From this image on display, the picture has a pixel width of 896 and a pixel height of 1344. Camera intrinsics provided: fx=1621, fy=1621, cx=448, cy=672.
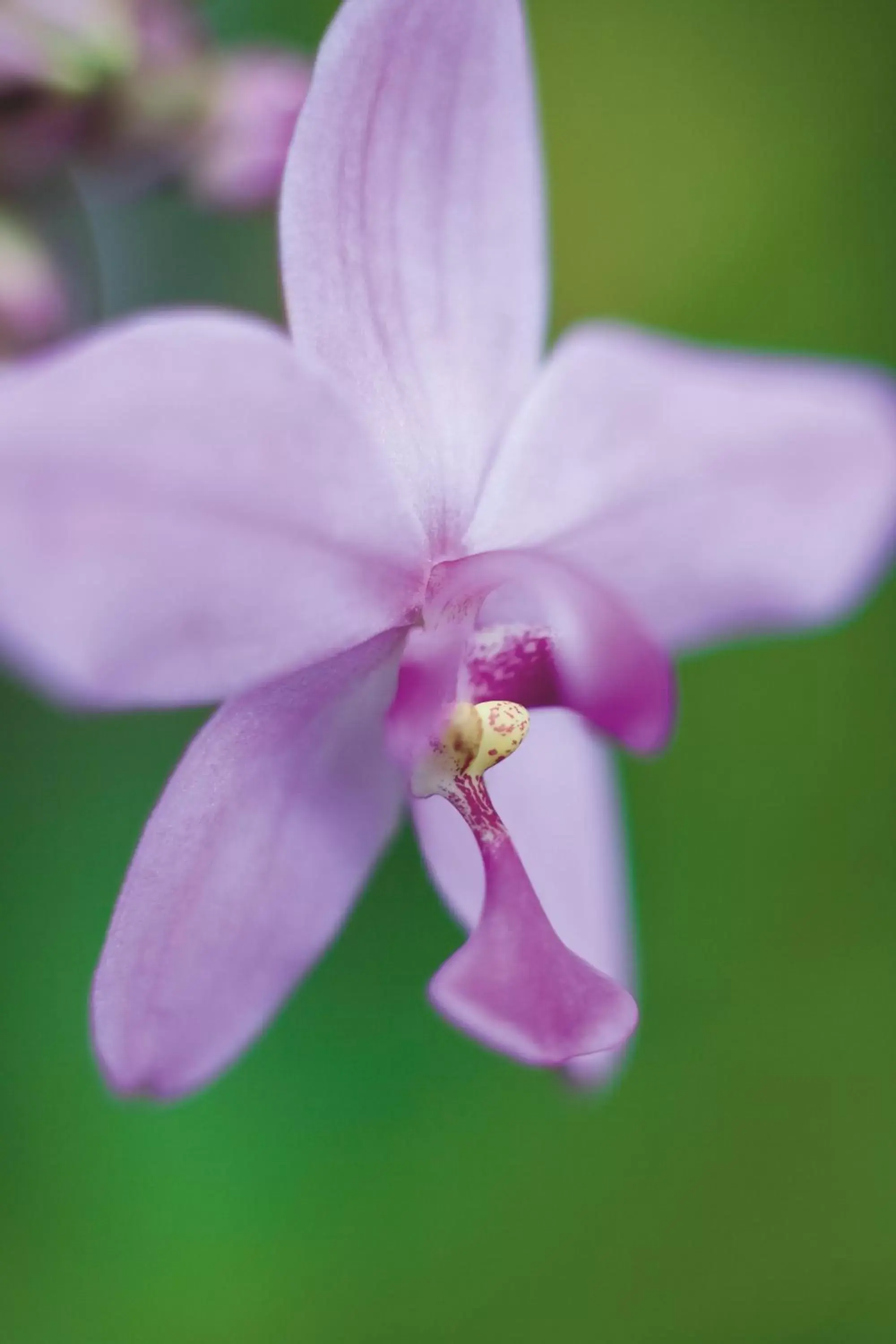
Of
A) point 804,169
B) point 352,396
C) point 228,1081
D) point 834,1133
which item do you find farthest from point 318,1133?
point 804,169

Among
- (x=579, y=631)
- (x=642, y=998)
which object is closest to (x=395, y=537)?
(x=579, y=631)

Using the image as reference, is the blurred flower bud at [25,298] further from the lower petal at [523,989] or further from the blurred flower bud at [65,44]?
the lower petal at [523,989]

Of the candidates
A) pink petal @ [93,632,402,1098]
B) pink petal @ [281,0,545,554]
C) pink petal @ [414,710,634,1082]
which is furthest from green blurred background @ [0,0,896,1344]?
pink petal @ [281,0,545,554]

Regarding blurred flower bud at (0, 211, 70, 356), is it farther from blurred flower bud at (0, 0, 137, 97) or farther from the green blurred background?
the green blurred background

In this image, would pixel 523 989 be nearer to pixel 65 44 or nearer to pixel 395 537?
pixel 395 537

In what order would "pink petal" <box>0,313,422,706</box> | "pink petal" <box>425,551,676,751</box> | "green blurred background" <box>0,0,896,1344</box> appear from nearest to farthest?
"pink petal" <box>0,313,422,706</box> → "pink petal" <box>425,551,676,751</box> → "green blurred background" <box>0,0,896,1344</box>

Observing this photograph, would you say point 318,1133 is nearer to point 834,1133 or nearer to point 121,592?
point 834,1133
